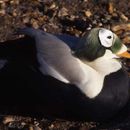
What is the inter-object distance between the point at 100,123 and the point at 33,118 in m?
0.44

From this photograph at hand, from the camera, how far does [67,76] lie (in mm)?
3725

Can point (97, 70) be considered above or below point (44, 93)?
above

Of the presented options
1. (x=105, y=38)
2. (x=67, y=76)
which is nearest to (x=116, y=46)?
(x=105, y=38)

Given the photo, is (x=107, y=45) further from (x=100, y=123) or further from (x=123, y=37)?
(x=123, y=37)

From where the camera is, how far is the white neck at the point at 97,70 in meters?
3.73

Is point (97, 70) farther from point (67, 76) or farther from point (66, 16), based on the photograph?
point (66, 16)

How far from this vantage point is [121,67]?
401cm

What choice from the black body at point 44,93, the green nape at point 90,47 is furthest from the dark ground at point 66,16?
the green nape at point 90,47

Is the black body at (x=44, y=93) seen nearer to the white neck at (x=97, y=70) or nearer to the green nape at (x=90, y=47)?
the white neck at (x=97, y=70)

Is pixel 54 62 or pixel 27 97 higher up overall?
A: pixel 54 62

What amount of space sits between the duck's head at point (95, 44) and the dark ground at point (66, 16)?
81cm

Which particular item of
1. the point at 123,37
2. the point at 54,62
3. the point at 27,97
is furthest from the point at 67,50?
the point at 123,37

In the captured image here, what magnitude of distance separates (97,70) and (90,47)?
154 mm

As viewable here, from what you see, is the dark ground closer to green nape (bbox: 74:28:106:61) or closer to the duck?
the duck
